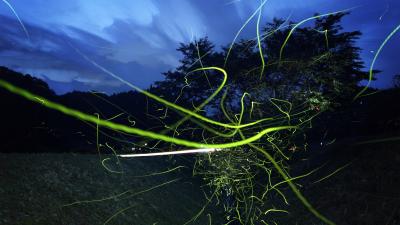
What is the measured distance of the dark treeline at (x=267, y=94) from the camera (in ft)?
59.4

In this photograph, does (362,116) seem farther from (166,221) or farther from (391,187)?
(166,221)

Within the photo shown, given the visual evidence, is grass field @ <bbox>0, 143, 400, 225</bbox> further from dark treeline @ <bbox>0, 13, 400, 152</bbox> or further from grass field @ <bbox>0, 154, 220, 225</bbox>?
dark treeline @ <bbox>0, 13, 400, 152</bbox>

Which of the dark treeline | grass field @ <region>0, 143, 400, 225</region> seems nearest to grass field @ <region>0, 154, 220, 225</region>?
grass field @ <region>0, 143, 400, 225</region>

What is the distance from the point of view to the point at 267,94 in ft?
65.8

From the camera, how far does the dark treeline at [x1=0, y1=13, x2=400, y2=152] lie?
18.1 metres

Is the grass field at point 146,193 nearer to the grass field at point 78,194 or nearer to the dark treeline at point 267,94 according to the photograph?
the grass field at point 78,194

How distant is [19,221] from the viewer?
831 centimetres

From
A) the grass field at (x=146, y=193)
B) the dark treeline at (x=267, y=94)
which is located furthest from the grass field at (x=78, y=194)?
the dark treeline at (x=267, y=94)

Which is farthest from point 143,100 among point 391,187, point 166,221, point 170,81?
point 391,187

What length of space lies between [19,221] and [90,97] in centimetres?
1895

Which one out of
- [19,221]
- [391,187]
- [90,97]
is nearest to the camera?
[19,221]

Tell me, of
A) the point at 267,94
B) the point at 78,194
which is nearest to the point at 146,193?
the point at 78,194

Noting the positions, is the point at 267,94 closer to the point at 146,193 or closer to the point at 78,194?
the point at 146,193

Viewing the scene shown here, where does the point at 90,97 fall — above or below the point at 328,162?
above
